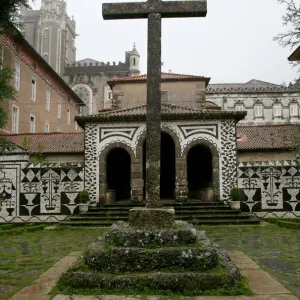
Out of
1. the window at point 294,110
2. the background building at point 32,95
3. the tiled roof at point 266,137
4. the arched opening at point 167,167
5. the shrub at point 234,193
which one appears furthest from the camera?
the window at point 294,110

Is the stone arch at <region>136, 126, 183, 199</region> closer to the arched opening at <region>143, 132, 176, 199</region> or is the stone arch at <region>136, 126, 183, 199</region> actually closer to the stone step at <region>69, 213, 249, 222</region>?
the stone step at <region>69, 213, 249, 222</region>

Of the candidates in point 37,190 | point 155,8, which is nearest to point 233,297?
point 155,8

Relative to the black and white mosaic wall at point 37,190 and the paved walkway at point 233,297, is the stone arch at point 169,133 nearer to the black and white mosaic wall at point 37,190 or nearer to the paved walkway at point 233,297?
the black and white mosaic wall at point 37,190

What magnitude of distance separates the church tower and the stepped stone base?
51.1 m

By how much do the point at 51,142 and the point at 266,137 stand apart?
11.3 meters

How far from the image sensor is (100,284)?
438 centimetres

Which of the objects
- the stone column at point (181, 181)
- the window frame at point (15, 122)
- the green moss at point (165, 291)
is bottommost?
the green moss at point (165, 291)

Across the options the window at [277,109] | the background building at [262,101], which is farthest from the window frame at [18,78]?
the window at [277,109]

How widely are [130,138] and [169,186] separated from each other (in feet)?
14.8

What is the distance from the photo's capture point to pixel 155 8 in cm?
600

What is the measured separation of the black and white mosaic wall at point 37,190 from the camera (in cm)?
1479

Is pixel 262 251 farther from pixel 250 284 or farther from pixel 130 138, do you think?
pixel 130 138

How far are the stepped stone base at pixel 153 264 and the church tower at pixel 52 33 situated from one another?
51.1 m

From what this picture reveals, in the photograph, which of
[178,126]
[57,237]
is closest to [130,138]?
[178,126]
